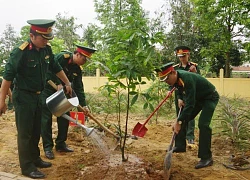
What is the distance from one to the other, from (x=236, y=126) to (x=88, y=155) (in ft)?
8.50

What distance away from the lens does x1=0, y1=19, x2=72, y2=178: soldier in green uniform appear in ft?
11.5

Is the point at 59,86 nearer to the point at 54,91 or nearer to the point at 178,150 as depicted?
the point at 54,91

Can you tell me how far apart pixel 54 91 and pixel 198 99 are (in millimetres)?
2186

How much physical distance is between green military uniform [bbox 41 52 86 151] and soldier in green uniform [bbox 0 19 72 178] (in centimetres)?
64

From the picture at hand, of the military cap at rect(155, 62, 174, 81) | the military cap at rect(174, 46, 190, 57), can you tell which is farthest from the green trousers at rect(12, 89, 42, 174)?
the military cap at rect(174, 46, 190, 57)

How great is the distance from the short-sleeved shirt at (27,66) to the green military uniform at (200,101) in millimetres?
1816

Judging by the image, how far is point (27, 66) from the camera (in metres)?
3.62

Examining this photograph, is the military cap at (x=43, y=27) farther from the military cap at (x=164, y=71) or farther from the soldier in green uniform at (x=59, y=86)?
the military cap at (x=164, y=71)

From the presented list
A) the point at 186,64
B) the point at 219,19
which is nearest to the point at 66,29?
the point at 219,19

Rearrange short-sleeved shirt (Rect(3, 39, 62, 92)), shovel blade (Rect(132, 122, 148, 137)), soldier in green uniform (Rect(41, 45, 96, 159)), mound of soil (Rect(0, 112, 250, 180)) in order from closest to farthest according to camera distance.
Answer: short-sleeved shirt (Rect(3, 39, 62, 92)) → mound of soil (Rect(0, 112, 250, 180)) → soldier in green uniform (Rect(41, 45, 96, 159)) → shovel blade (Rect(132, 122, 148, 137))

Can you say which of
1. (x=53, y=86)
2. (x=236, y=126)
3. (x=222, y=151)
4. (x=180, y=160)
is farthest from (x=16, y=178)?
(x=236, y=126)

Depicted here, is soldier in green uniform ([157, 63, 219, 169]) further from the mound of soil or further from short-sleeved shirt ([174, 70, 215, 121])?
the mound of soil

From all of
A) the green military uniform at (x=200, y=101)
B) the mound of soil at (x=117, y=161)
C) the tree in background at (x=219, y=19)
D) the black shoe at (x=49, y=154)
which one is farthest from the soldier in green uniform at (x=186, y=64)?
the tree in background at (x=219, y=19)

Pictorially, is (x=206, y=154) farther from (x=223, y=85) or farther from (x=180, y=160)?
(x=223, y=85)
